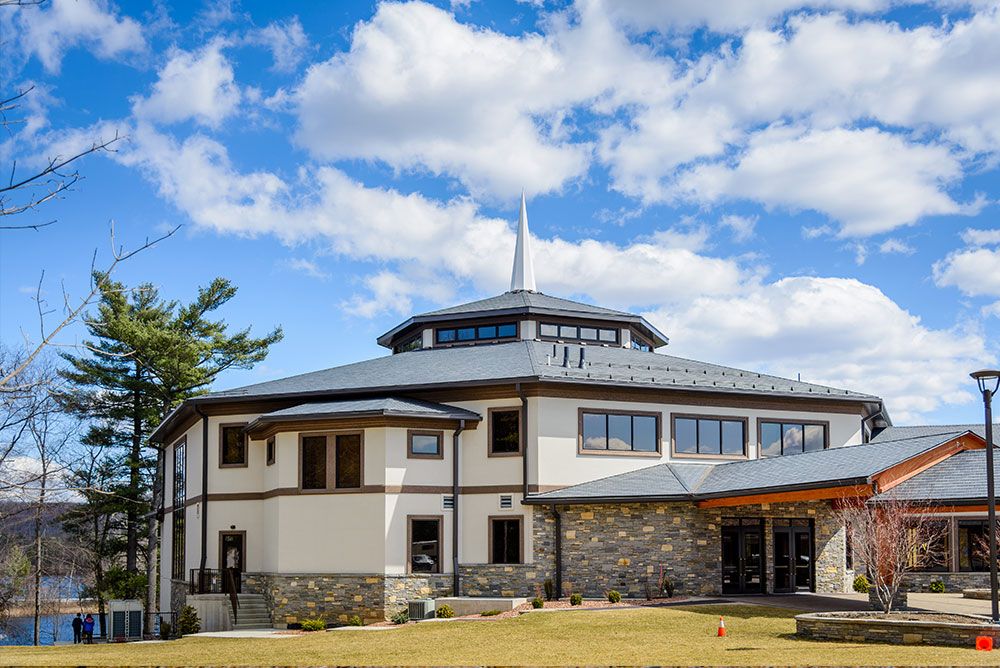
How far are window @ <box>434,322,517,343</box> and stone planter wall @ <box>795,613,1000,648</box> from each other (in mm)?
18246

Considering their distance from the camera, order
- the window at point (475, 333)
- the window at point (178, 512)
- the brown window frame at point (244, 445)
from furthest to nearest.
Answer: the window at point (475, 333) < the window at point (178, 512) < the brown window frame at point (244, 445)

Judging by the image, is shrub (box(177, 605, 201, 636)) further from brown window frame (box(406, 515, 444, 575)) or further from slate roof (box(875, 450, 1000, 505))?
slate roof (box(875, 450, 1000, 505))

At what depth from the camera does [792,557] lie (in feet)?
96.3

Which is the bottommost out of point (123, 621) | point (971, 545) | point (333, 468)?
point (123, 621)

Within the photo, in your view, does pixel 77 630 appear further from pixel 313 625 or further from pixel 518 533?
pixel 518 533

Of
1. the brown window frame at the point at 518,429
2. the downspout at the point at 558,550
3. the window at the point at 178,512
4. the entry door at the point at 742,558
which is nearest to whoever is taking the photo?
the entry door at the point at 742,558

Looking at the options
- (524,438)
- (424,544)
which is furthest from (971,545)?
(424,544)

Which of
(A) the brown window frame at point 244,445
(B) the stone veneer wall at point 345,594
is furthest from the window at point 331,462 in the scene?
(A) the brown window frame at point 244,445

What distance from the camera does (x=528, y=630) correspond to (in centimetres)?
2264

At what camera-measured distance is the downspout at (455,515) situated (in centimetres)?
2981

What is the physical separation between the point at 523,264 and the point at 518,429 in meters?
12.3

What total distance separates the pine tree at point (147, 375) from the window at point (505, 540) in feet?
75.2

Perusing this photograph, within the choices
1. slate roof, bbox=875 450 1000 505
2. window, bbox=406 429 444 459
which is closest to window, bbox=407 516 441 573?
window, bbox=406 429 444 459

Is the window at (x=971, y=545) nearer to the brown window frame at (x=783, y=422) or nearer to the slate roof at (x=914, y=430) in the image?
the brown window frame at (x=783, y=422)
